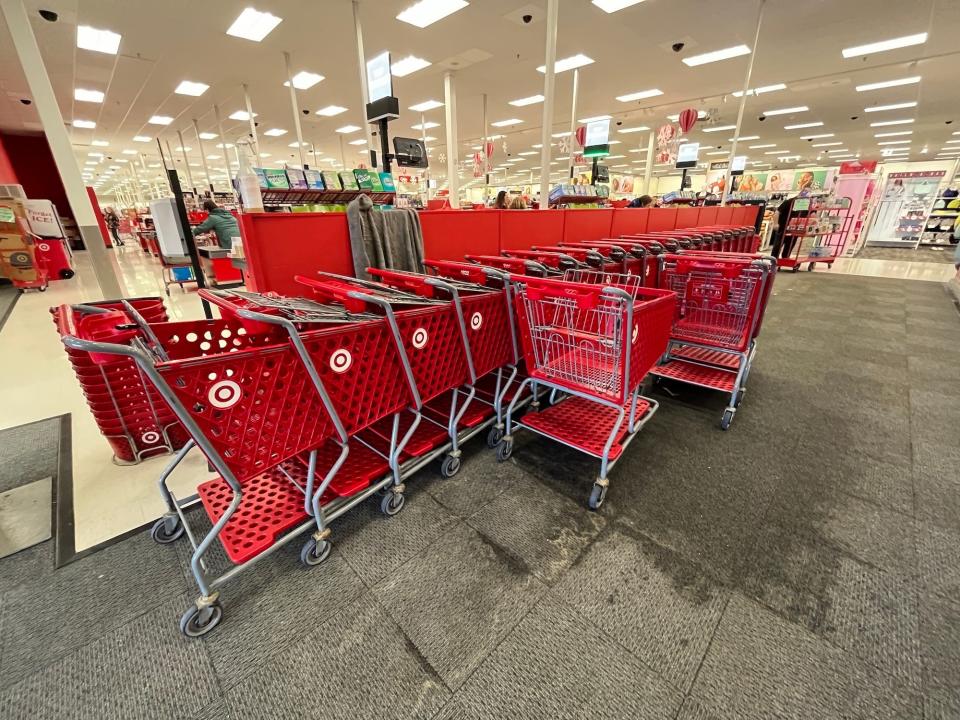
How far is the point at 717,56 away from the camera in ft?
26.9

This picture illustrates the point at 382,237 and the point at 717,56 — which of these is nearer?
the point at 382,237

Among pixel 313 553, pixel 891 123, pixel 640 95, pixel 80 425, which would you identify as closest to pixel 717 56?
pixel 640 95

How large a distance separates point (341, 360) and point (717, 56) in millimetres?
10801

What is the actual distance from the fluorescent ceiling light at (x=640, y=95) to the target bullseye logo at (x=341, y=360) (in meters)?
12.7

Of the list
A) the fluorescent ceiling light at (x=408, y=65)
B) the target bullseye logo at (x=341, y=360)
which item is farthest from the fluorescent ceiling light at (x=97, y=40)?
the target bullseye logo at (x=341, y=360)

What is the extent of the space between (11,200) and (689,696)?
39.8 feet

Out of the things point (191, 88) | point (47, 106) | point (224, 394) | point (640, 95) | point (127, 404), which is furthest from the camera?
point (640, 95)

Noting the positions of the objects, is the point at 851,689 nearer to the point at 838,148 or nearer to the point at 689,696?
A: the point at 689,696

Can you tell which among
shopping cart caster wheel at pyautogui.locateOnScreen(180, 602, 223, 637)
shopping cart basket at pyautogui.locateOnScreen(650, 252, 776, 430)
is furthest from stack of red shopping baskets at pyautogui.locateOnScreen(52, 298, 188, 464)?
shopping cart basket at pyautogui.locateOnScreen(650, 252, 776, 430)

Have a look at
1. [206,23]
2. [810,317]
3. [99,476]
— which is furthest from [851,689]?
[206,23]

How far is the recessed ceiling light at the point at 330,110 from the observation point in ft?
39.1

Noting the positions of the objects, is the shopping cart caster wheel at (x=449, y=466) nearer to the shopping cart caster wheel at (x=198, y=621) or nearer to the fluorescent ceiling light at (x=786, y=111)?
the shopping cart caster wheel at (x=198, y=621)

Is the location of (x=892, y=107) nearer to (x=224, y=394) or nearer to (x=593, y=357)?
(x=593, y=357)

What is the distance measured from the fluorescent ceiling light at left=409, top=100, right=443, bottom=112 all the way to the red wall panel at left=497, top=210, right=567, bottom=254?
10.0 meters
